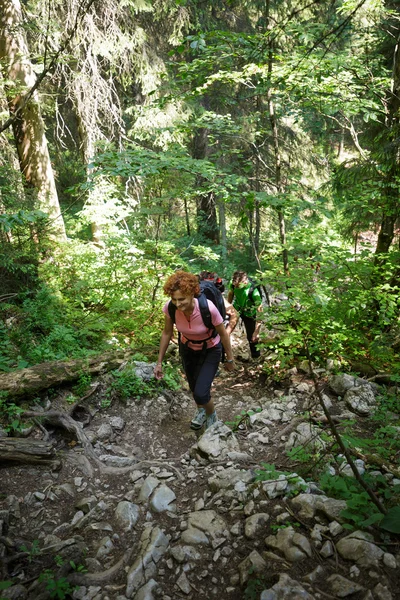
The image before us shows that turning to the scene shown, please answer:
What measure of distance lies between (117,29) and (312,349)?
9.40 meters

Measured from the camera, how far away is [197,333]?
4.09 m

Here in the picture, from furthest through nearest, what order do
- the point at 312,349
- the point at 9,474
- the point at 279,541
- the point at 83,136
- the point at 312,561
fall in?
1. the point at 83,136
2. the point at 312,349
3. the point at 9,474
4. the point at 279,541
5. the point at 312,561

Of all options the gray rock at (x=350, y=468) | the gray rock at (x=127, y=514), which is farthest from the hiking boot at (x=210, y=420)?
the gray rock at (x=350, y=468)

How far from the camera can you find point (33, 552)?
8.35 ft

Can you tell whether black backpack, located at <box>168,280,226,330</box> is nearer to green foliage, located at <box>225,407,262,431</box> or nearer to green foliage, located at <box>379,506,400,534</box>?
green foliage, located at <box>225,407,262,431</box>

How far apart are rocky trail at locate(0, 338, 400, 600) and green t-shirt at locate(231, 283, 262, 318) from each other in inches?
98.0

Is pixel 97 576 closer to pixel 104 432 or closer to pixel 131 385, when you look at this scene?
pixel 104 432

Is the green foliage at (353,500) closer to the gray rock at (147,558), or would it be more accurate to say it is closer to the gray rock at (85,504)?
the gray rock at (147,558)

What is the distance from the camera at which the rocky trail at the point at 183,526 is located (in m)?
2.13

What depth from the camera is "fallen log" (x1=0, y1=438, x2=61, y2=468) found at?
3.39m

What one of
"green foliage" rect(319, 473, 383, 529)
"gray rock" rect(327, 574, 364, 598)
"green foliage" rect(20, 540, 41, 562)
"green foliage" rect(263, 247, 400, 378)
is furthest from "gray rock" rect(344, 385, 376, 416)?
"green foliage" rect(20, 540, 41, 562)

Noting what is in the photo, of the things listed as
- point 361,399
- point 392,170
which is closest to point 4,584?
point 361,399

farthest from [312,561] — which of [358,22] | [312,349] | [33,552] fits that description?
[358,22]

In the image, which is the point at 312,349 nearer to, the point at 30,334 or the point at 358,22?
the point at 30,334
